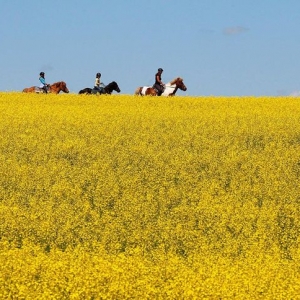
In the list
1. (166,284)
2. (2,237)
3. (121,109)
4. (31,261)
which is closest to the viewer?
(166,284)

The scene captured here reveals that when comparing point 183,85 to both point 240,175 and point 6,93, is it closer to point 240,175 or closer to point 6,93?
point 6,93

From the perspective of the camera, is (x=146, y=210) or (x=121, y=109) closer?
(x=146, y=210)

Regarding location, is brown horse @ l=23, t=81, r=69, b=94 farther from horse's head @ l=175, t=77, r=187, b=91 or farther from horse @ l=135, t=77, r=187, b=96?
horse's head @ l=175, t=77, r=187, b=91

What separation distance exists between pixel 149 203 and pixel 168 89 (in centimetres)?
1968

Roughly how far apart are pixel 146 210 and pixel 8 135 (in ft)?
30.9

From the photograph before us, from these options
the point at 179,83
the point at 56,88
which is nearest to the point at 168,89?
the point at 179,83

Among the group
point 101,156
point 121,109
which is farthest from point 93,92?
point 101,156

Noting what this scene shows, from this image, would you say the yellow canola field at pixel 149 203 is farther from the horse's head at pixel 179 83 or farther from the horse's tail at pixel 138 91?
the horse's head at pixel 179 83

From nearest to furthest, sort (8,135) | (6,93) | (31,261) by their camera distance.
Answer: (31,261) < (8,135) < (6,93)

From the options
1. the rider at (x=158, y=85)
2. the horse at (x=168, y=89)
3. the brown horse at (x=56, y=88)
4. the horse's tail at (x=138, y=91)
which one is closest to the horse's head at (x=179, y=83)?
the horse at (x=168, y=89)

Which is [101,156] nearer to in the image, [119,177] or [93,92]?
[119,177]

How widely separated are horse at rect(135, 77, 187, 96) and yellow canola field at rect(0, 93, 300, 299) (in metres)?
5.25

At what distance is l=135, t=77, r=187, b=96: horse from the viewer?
A: 119 ft

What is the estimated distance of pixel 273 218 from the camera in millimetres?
15891
